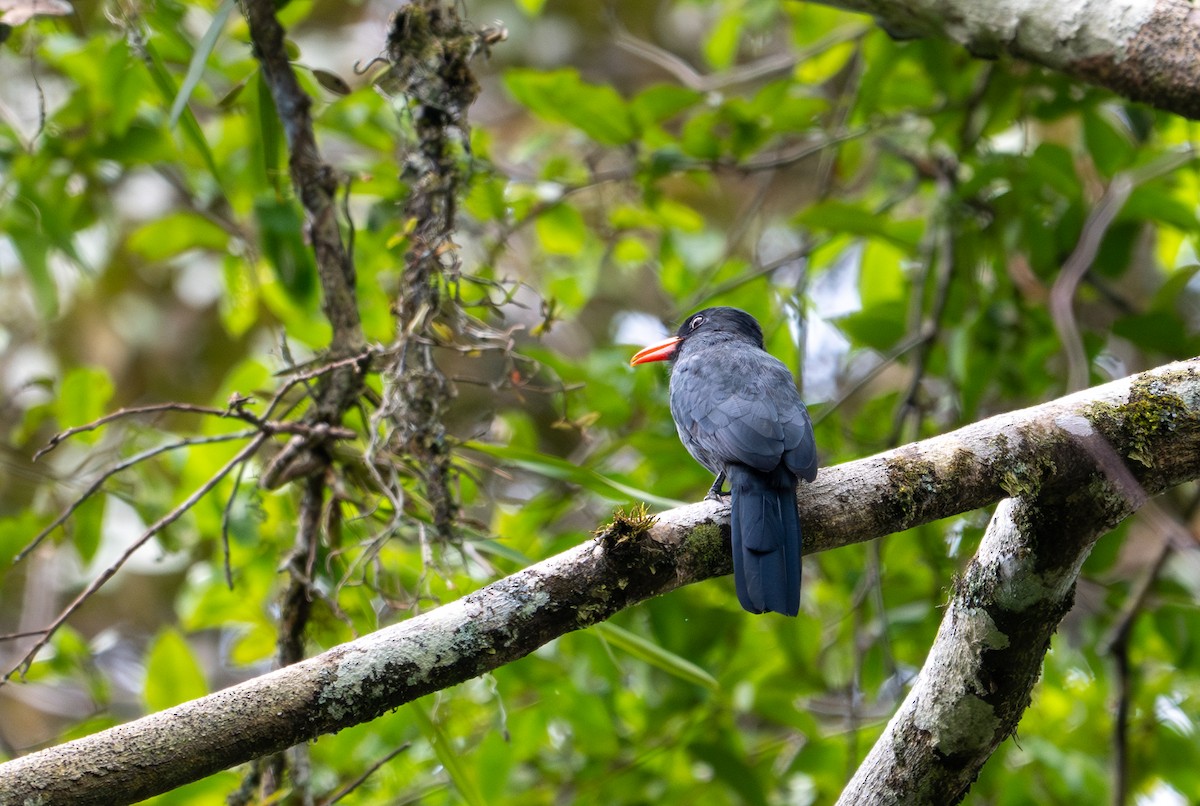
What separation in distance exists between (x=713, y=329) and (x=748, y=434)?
3.62ft

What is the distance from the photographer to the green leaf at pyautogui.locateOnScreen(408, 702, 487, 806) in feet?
7.98

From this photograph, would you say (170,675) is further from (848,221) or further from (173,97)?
(848,221)

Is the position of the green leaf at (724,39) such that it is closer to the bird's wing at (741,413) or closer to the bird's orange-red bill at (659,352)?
the bird's orange-red bill at (659,352)

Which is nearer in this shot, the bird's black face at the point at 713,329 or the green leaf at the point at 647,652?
the green leaf at the point at 647,652

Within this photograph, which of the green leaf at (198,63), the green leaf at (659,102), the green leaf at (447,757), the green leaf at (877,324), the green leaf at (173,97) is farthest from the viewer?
the green leaf at (877,324)

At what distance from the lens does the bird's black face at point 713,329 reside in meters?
3.73

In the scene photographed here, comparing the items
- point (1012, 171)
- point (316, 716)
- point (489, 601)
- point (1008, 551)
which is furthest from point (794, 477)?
point (1012, 171)

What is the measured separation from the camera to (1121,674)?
367 cm

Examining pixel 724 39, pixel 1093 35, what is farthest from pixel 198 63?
pixel 724 39

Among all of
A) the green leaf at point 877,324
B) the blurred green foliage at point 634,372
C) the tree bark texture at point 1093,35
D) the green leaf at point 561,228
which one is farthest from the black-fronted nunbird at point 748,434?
the tree bark texture at point 1093,35

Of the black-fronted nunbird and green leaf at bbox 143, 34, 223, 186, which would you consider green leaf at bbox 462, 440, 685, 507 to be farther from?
green leaf at bbox 143, 34, 223, 186

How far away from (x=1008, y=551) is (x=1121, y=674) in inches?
83.0

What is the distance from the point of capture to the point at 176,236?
3.80 metres

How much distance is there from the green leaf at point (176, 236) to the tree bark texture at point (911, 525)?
2.50 meters
